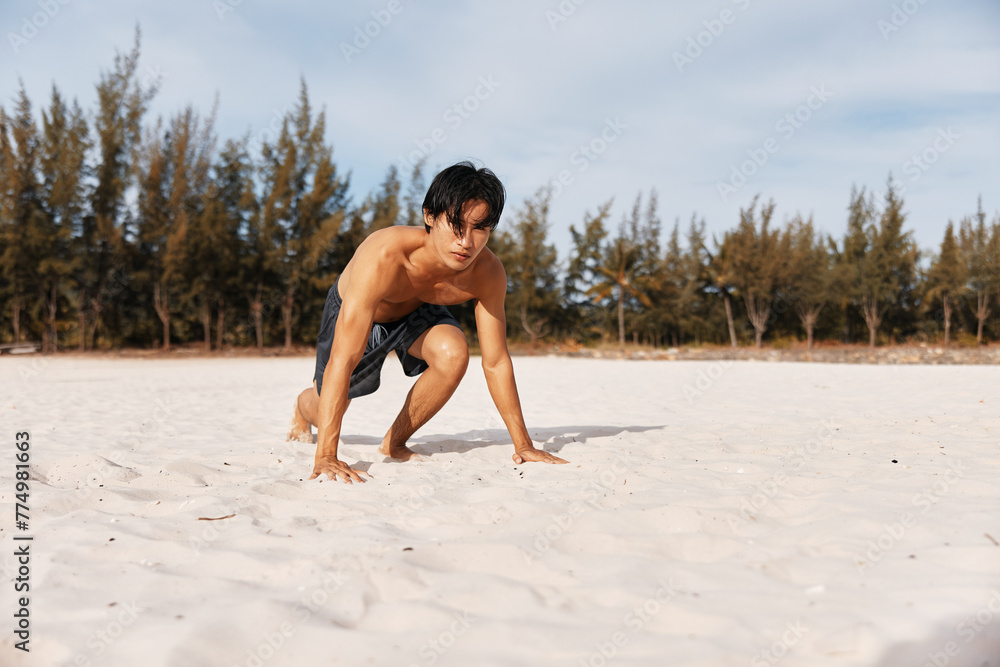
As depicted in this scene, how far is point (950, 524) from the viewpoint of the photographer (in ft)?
6.14

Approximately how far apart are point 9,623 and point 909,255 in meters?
28.3

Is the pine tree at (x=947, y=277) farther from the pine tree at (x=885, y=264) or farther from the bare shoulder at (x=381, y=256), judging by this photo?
the bare shoulder at (x=381, y=256)

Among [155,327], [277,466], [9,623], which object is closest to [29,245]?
[155,327]

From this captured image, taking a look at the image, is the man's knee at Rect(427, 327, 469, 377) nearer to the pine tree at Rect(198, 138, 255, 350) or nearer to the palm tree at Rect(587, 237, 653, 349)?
the pine tree at Rect(198, 138, 255, 350)

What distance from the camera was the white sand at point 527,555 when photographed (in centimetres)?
130

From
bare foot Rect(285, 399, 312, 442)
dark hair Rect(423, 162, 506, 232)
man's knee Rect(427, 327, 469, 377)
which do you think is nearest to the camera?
dark hair Rect(423, 162, 506, 232)

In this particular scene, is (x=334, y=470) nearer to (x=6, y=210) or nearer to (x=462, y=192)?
(x=462, y=192)

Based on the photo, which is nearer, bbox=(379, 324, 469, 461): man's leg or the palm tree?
bbox=(379, 324, 469, 461): man's leg

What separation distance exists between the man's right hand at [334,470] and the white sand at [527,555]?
92 millimetres

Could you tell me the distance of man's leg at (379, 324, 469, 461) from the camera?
325 cm

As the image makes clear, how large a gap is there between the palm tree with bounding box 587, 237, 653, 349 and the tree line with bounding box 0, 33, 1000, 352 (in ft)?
0.27

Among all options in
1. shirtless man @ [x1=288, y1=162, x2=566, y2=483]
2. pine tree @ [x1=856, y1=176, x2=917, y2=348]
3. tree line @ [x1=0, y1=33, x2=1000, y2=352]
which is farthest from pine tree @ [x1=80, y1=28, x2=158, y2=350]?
pine tree @ [x1=856, y1=176, x2=917, y2=348]

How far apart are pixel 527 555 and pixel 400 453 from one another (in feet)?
5.53

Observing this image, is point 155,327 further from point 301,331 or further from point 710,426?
point 710,426
